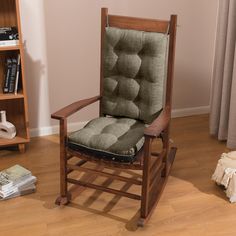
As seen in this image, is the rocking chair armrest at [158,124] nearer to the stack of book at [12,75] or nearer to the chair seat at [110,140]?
the chair seat at [110,140]

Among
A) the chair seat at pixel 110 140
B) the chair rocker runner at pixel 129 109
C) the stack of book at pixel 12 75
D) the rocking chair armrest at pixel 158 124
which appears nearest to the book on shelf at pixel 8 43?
the stack of book at pixel 12 75

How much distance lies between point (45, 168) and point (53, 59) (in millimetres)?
867

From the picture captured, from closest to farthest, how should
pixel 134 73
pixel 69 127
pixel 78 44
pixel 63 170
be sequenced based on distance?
pixel 63 170, pixel 134 73, pixel 78 44, pixel 69 127

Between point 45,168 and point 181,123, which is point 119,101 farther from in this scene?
point 181,123

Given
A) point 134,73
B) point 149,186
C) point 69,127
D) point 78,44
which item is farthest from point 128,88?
point 69,127

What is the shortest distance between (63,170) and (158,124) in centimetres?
63

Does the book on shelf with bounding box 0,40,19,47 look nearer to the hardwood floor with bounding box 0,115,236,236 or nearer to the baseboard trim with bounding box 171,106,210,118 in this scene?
the hardwood floor with bounding box 0,115,236,236

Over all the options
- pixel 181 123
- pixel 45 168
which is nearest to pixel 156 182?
pixel 45 168

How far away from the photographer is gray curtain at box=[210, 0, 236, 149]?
119 inches

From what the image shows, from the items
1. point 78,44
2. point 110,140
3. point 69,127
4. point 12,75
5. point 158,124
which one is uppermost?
point 78,44

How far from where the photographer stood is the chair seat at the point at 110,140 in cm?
226

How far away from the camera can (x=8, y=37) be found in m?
2.84

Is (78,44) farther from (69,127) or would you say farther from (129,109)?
(129,109)

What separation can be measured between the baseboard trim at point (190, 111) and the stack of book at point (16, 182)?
1.55m
